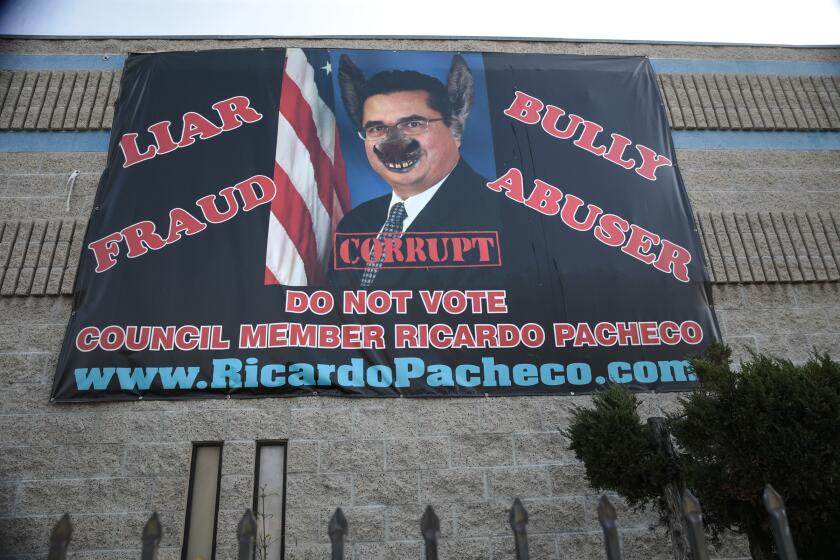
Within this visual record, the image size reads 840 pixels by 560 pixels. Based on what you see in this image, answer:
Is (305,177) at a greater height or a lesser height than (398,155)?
lesser

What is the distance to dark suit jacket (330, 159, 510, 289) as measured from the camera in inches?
259

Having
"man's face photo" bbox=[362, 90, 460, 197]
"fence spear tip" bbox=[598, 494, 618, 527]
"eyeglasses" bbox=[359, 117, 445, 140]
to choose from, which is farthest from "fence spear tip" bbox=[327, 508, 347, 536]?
"eyeglasses" bbox=[359, 117, 445, 140]

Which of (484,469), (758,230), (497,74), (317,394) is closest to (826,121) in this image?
(758,230)

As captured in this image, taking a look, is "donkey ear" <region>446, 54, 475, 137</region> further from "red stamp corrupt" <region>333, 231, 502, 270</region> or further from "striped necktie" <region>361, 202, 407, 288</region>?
"red stamp corrupt" <region>333, 231, 502, 270</region>

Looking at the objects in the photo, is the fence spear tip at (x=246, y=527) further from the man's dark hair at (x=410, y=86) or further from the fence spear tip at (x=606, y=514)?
the man's dark hair at (x=410, y=86)

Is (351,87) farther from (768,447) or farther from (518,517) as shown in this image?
(518,517)

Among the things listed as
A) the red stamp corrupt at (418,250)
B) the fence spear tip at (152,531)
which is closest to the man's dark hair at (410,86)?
the red stamp corrupt at (418,250)

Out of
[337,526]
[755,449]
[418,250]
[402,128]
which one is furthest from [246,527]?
[402,128]

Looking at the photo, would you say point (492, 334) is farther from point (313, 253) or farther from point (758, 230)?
point (758, 230)

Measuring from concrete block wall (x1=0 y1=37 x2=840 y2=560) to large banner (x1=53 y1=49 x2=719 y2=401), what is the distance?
0.76ft

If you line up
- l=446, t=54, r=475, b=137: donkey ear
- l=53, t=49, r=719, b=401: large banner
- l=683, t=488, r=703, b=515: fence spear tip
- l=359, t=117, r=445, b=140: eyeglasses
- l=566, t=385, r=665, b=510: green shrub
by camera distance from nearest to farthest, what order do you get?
l=683, t=488, r=703, b=515: fence spear tip, l=566, t=385, r=665, b=510: green shrub, l=53, t=49, r=719, b=401: large banner, l=359, t=117, r=445, b=140: eyeglasses, l=446, t=54, r=475, b=137: donkey ear

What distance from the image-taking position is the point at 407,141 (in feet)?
23.7

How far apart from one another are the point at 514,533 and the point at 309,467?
3.47 meters

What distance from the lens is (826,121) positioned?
7.92 meters
